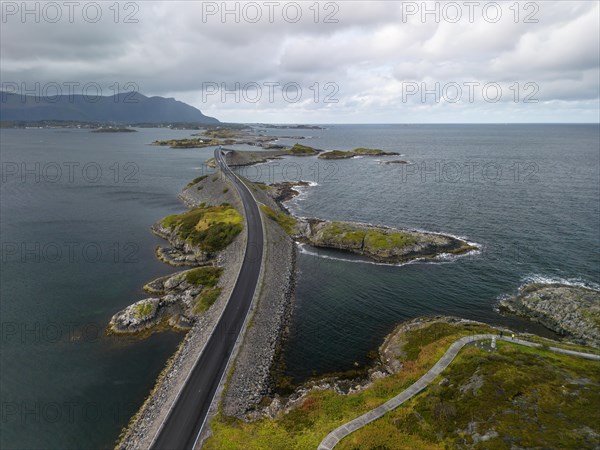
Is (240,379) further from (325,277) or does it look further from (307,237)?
(307,237)

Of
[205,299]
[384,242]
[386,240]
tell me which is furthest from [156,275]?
[386,240]

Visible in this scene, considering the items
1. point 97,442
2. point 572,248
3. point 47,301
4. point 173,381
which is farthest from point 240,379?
point 572,248

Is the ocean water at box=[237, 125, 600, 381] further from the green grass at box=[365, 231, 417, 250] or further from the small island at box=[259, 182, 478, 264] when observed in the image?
the green grass at box=[365, 231, 417, 250]

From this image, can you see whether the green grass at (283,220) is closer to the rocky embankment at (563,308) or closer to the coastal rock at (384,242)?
the coastal rock at (384,242)

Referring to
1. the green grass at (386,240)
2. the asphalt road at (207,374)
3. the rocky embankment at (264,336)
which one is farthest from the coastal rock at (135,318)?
the green grass at (386,240)

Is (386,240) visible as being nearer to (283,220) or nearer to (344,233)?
(344,233)

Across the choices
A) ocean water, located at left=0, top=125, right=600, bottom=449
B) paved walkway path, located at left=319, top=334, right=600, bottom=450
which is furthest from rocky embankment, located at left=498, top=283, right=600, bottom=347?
paved walkway path, located at left=319, top=334, right=600, bottom=450
